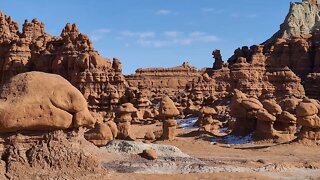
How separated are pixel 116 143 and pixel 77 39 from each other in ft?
115

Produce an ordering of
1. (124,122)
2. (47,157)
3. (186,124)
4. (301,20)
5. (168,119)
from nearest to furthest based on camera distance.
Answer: (47,157)
(124,122)
(168,119)
(186,124)
(301,20)

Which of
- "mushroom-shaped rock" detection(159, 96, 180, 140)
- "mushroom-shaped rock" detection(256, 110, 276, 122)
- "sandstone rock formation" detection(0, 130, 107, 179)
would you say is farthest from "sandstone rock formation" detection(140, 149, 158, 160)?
"mushroom-shaped rock" detection(256, 110, 276, 122)

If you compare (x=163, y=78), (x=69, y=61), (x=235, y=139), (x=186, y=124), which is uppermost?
(x=69, y=61)

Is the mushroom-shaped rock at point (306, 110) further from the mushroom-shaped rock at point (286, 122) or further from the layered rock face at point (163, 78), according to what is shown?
the layered rock face at point (163, 78)

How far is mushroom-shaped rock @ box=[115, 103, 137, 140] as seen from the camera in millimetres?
24953

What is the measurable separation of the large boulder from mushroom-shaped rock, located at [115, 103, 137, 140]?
42.6 feet

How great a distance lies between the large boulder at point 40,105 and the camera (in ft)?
36.1

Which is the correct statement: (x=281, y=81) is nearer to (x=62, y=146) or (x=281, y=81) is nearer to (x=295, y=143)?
(x=295, y=143)

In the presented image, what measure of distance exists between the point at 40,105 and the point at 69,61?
37.7 metres

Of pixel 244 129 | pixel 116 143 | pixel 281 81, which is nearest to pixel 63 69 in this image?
pixel 244 129

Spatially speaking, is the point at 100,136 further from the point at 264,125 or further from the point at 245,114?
the point at 245,114

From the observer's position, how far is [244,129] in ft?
97.2

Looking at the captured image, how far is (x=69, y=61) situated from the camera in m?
48.2

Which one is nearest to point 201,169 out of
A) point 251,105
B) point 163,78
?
point 251,105
